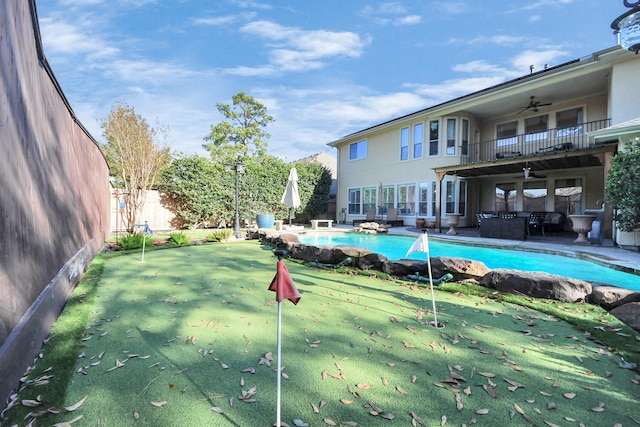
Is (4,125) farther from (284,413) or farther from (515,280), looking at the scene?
(515,280)

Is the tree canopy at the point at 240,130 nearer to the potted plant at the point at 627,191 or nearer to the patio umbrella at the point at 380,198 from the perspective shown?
the patio umbrella at the point at 380,198

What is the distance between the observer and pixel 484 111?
1498 cm

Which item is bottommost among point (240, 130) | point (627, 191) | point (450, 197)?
point (627, 191)

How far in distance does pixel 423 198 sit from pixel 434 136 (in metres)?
3.28

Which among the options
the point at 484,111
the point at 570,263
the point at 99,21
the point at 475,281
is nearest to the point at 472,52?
the point at 484,111

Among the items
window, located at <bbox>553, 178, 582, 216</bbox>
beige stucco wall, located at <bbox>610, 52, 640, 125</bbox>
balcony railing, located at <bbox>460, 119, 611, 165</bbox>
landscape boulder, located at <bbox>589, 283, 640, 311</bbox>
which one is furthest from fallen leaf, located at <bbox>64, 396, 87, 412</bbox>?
window, located at <bbox>553, 178, 582, 216</bbox>

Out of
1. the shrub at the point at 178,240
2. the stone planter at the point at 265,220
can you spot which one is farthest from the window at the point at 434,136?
the shrub at the point at 178,240

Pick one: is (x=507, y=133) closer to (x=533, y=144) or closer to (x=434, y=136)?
(x=533, y=144)

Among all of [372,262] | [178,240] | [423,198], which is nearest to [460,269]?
[372,262]

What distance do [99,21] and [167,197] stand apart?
26.4ft

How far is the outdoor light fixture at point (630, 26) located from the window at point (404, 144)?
559 inches

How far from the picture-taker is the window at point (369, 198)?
1894 centimetres

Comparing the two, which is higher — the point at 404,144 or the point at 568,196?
the point at 404,144

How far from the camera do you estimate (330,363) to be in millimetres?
2404
